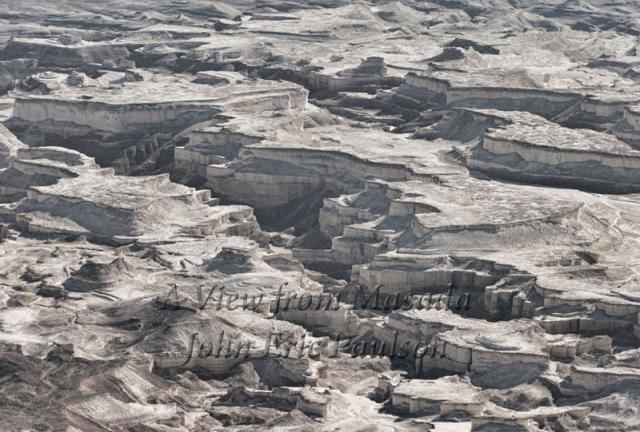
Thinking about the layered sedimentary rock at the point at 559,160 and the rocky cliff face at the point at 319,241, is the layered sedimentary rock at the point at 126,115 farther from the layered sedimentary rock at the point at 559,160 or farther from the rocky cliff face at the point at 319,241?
the layered sedimentary rock at the point at 559,160

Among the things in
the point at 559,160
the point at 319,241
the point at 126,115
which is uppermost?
the point at 559,160

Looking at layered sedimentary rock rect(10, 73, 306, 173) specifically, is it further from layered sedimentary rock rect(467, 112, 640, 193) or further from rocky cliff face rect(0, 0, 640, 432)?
layered sedimentary rock rect(467, 112, 640, 193)

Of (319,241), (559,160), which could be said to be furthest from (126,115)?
(559,160)

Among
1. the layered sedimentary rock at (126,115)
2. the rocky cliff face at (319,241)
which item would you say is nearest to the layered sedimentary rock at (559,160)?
the rocky cliff face at (319,241)

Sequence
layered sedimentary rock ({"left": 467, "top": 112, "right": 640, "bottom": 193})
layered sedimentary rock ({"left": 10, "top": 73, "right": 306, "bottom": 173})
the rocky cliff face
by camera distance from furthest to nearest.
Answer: layered sedimentary rock ({"left": 10, "top": 73, "right": 306, "bottom": 173}) < layered sedimentary rock ({"left": 467, "top": 112, "right": 640, "bottom": 193}) < the rocky cliff face

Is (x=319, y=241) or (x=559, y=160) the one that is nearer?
(x=319, y=241)

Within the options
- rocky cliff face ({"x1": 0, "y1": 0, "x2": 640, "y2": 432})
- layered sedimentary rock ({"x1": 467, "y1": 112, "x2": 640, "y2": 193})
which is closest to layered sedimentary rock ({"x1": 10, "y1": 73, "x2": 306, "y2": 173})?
rocky cliff face ({"x1": 0, "y1": 0, "x2": 640, "y2": 432})

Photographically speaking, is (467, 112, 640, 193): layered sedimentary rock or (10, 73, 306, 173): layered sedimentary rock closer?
(467, 112, 640, 193): layered sedimentary rock

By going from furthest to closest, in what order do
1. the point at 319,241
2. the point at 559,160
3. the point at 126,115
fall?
1. the point at 126,115
2. the point at 559,160
3. the point at 319,241

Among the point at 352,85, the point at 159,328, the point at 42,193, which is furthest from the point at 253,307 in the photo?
the point at 352,85

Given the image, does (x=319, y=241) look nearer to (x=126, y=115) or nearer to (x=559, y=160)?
(x=559, y=160)

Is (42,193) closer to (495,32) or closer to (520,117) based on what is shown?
(520,117)
